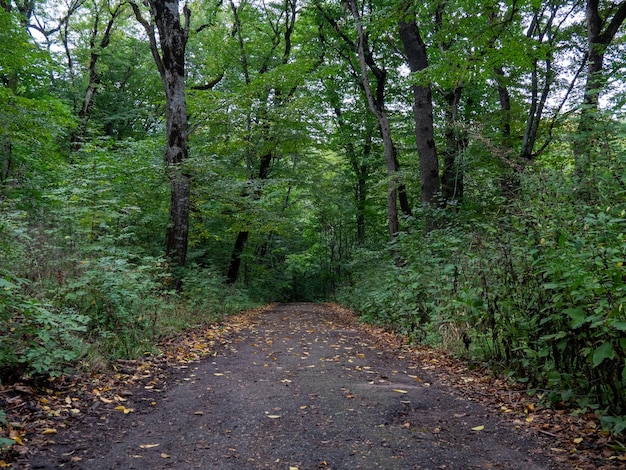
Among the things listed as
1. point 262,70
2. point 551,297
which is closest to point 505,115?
point 262,70

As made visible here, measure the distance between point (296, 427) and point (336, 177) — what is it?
1890 centimetres

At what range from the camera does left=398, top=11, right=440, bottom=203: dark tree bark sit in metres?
10.9

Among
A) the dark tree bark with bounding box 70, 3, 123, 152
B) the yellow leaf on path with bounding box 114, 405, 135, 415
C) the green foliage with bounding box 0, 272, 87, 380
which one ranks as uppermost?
the dark tree bark with bounding box 70, 3, 123, 152

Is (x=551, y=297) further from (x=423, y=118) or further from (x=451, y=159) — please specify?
(x=451, y=159)

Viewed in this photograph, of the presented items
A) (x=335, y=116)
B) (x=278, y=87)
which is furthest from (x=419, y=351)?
(x=335, y=116)

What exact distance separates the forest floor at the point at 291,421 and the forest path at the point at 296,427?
0.01 meters

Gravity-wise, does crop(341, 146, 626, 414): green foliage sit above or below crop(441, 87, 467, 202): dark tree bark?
below

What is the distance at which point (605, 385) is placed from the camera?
133 inches

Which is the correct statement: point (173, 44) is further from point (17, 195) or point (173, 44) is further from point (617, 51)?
point (617, 51)

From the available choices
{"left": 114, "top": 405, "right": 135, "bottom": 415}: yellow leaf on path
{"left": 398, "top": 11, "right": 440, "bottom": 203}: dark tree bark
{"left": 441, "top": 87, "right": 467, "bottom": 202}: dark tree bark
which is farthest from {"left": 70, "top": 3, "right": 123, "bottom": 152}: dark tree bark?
{"left": 114, "top": 405, "right": 135, "bottom": 415}: yellow leaf on path

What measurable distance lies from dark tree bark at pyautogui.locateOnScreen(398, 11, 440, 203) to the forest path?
679 cm

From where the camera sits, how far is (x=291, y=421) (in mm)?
3504

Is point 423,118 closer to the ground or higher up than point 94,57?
closer to the ground

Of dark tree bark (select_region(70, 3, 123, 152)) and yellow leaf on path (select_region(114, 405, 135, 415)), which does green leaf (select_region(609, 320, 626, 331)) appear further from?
dark tree bark (select_region(70, 3, 123, 152))
